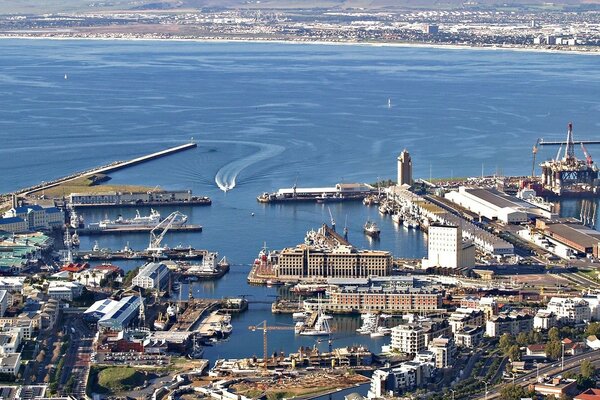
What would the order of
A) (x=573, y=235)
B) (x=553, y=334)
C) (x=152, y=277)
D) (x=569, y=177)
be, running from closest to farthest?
(x=553, y=334)
(x=152, y=277)
(x=573, y=235)
(x=569, y=177)

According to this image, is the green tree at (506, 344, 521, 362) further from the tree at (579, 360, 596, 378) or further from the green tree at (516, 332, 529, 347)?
the tree at (579, 360, 596, 378)

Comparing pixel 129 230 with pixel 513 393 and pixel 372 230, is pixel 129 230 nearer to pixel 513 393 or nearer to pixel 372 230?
pixel 372 230

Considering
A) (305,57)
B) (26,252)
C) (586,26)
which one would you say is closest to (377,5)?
(586,26)

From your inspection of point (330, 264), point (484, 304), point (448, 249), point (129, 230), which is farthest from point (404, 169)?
point (484, 304)

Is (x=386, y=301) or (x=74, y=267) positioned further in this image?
(x=74, y=267)

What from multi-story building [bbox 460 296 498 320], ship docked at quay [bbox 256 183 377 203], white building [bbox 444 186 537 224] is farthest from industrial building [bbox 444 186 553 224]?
multi-story building [bbox 460 296 498 320]

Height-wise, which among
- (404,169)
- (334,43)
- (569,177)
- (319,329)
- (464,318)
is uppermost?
(404,169)

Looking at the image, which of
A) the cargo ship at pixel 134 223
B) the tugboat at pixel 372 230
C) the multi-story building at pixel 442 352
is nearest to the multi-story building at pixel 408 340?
the multi-story building at pixel 442 352
